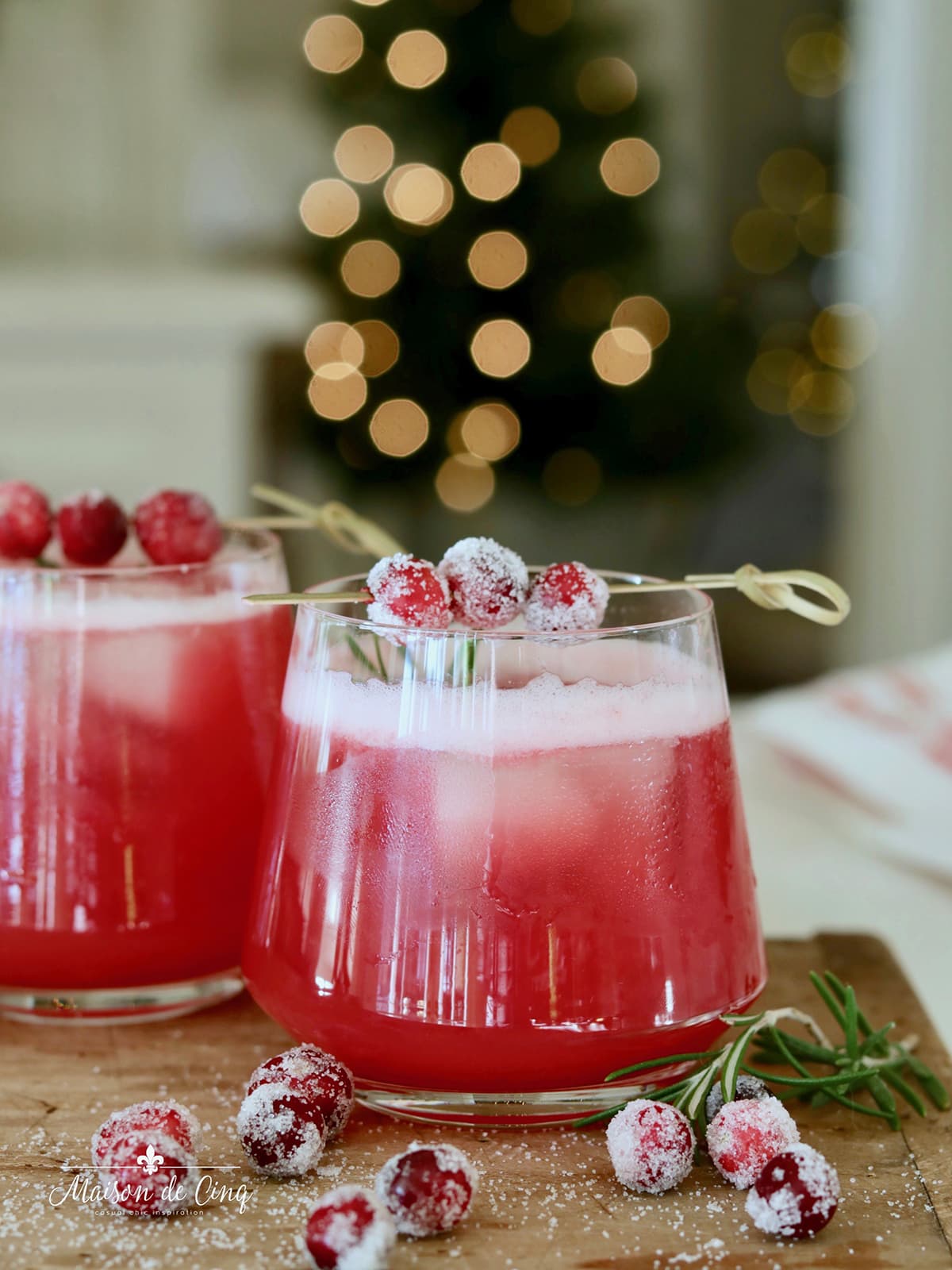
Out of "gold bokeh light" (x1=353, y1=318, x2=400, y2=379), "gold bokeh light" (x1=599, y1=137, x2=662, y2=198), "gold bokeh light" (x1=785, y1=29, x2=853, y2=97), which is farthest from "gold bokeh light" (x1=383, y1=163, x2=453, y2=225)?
"gold bokeh light" (x1=785, y1=29, x2=853, y2=97)

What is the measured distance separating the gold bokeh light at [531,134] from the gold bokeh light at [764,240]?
1.55 m

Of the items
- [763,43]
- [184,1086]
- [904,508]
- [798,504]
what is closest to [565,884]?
[184,1086]

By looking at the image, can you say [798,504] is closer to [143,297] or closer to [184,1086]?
[143,297]

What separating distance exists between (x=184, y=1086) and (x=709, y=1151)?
0.83 ft

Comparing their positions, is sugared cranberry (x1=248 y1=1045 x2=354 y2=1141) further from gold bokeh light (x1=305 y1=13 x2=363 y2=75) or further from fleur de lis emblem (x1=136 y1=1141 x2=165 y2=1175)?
gold bokeh light (x1=305 y1=13 x2=363 y2=75)

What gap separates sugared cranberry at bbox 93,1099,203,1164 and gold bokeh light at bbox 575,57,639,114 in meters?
3.24

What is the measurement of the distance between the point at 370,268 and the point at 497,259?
32cm

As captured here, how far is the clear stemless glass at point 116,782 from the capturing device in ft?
2.48

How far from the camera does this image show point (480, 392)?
365 cm

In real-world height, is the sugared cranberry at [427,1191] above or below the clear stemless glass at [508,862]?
below

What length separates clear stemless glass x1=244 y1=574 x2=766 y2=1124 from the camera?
61 cm

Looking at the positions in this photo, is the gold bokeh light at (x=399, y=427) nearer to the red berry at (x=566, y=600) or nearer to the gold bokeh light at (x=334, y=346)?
the gold bokeh light at (x=334, y=346)

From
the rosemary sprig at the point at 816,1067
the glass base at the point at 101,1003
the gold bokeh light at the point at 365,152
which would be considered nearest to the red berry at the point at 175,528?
the glass base at the point at 101,1003

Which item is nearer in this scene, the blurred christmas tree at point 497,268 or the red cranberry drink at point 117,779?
the red cranberry drink at point 117,779
